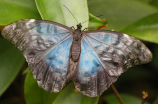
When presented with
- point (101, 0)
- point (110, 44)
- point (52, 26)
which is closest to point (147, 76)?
point (101, 0)

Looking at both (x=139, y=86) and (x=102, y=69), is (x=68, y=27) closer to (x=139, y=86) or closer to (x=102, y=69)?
(x=102, y=69)

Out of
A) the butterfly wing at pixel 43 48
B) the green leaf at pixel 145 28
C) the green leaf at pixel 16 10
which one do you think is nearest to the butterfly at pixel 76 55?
the butterfly wing at pixel 43 48

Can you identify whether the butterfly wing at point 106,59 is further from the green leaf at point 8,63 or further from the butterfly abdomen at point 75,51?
the green leaf at point 8,63

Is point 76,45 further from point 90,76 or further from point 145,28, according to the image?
point 145,28

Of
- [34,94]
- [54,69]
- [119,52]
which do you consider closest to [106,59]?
[119,52]

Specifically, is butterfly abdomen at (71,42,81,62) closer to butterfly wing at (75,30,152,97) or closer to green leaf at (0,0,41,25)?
butterfly wing at (75,30,152,97)
